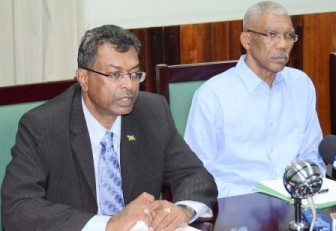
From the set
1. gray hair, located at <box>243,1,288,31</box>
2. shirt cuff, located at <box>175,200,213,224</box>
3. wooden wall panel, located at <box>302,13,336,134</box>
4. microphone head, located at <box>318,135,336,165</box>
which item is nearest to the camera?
shirt cuff, located at <box>175,200,213,224</box>

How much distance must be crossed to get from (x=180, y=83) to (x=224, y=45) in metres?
1.33

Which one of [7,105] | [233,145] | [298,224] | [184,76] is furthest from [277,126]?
[7,105]

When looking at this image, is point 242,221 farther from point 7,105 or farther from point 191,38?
point 191,38

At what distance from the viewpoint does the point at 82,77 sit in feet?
7.23

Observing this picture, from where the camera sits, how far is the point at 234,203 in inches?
85.0

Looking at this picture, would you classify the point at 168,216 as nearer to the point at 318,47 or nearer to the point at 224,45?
the point at 224,45

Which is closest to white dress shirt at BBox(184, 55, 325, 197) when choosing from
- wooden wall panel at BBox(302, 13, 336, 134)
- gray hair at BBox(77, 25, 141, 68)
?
gray hair at BBox(77, 25, 141, 68)

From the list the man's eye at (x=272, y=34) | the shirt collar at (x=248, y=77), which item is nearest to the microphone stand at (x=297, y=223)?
the shirt collar at (x=248, y=77)

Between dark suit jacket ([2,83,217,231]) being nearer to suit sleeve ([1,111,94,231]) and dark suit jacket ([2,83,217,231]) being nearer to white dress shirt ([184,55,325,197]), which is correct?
suit sleeve ([1,111,94,231])

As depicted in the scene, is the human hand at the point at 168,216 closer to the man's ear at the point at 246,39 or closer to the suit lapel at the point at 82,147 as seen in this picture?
the suit lapel at the point at 82,147

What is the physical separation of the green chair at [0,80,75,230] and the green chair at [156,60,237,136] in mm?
596

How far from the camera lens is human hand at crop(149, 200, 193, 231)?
1947 millimetres

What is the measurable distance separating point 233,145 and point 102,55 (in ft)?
2.95

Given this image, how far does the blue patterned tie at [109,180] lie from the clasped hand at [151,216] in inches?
10.3
